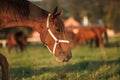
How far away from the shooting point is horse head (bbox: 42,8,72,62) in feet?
24.7

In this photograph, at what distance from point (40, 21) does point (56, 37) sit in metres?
0.59

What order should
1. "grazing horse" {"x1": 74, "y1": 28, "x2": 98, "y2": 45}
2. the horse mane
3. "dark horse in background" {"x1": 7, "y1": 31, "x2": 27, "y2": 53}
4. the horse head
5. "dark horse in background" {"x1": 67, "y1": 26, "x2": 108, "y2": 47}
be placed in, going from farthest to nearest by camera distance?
"grazing horse" {"x1": 74, "y1": 28, "x2": 98, "y2": 45}, "dark horse in background" {"x1": 67, "y1": 26, "x2": 108, "y2": 47}, "dark horse in background" {"x1": 7, "y1": 31, "x2": 27, "y2": 53}, the horse mane, the horse head

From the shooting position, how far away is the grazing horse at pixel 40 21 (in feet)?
24.9

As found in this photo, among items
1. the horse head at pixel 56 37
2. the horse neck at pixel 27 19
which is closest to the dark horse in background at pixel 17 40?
the horse neck at pixel 27 19

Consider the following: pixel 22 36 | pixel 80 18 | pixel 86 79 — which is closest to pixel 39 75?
pixel 86 79

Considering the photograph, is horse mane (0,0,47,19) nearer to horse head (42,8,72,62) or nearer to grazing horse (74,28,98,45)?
horse head (42,8,72,62)

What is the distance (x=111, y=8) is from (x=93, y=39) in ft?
151

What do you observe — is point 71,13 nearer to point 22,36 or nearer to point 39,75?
point 22,36

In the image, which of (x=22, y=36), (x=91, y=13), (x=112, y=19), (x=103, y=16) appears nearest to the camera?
(x=22, y=36)

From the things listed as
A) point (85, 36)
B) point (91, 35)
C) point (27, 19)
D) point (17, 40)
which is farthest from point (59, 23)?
point (85, 36)

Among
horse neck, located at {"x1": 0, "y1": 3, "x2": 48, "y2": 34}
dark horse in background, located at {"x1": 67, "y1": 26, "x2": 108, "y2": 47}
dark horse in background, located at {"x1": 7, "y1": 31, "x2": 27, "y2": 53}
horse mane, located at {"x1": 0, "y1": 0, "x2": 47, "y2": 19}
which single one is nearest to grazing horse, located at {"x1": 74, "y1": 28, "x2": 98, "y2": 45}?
dark horse in background, located at {"x1": 67, "y1": 26, "x2": 108, "y2": 47}

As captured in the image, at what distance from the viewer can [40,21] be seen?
7.77 metres

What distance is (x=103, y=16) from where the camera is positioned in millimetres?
92875

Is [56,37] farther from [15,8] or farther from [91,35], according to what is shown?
[91,35]
